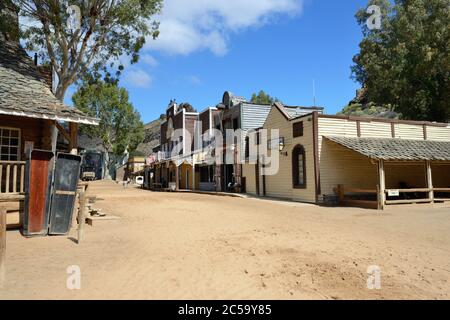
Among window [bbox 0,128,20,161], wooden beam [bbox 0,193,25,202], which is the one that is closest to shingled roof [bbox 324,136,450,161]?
wooden beam [bbox 0,193,25,202]

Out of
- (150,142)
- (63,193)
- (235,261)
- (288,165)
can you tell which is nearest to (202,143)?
(288,165)

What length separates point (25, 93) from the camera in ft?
34.9

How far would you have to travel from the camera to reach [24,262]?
5.70m

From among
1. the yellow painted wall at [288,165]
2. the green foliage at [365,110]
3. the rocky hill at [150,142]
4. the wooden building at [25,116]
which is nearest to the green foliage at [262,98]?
the green foliage at [365,110]

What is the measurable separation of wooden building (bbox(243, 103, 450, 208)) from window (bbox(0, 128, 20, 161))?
12.4m

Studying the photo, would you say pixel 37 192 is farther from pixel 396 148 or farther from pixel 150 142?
pixel 150 142

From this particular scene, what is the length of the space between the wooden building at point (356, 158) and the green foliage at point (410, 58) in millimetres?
7299

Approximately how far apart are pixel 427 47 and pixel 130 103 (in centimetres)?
3813

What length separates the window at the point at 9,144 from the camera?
35.5 ft

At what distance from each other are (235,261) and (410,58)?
86.9 feet

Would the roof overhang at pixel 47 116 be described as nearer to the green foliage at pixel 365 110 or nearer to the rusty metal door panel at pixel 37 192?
the rusty metal door panel at pixel 37 192

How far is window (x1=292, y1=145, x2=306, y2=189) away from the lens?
58.6 ft
